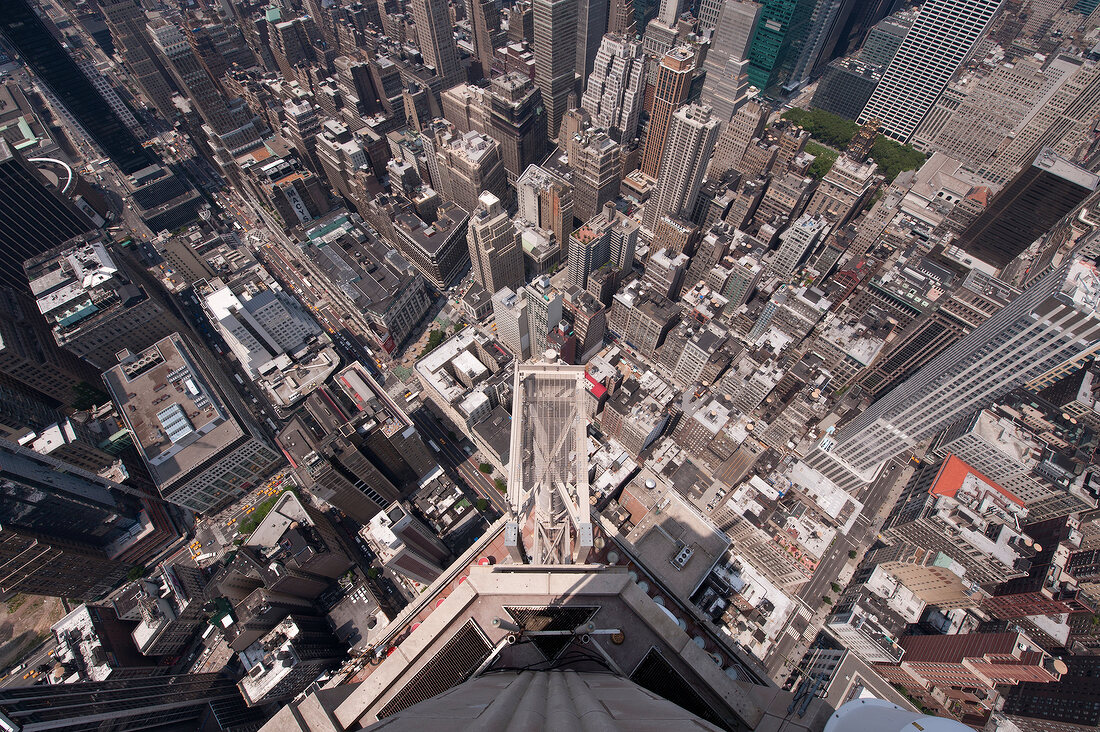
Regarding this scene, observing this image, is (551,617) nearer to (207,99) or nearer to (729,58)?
(207,99)

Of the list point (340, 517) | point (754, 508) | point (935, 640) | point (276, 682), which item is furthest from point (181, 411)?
point (935, 640)

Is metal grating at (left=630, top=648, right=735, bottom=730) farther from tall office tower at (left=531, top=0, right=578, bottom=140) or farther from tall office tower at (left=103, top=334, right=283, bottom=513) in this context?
tall office tower at (left=531, top=0, right=578, bottom=140)

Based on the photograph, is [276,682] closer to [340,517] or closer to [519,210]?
[340,517]

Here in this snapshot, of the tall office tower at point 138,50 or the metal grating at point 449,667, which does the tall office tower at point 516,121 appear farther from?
the metal grating at point 449,667

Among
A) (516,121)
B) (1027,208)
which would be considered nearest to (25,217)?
(516,121)

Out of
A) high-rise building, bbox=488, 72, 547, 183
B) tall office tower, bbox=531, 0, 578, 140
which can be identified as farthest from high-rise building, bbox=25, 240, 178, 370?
tall office tower, bbox=531, 0, 578, 140

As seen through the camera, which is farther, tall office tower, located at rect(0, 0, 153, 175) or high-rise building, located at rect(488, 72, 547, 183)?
high-rise building, located at rect(488, 72, 547, 183)
